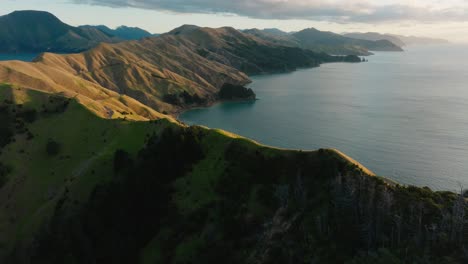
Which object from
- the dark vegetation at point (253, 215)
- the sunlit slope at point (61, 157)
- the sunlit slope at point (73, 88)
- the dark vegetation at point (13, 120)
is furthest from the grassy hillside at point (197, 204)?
the sunlit slope at point (73, 88)

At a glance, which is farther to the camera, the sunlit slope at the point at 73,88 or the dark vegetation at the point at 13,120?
the sunlit slope at the point at 73,88

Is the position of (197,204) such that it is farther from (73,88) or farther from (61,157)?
(73,88)

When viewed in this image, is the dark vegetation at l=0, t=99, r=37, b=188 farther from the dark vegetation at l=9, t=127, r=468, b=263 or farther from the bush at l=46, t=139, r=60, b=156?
the dark vegetation at l=9, t=127, r=468, b=263

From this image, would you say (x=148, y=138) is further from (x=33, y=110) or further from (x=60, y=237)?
(x=33, y=110)

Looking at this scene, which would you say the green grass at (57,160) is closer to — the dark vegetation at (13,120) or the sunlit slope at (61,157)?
the sunlit slope at (61,157)

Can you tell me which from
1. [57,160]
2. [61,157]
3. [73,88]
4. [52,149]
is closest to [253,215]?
[61,157]

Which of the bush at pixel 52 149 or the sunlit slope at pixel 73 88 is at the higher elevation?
the sunlit slope at pixel 73 88

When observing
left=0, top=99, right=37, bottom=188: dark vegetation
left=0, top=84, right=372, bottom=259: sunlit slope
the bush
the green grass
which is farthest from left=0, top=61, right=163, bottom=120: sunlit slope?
the bush
